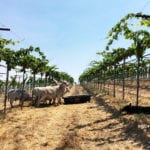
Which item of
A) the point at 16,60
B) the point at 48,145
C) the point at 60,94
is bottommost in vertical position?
the point at 48,145

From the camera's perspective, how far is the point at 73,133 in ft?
40.7

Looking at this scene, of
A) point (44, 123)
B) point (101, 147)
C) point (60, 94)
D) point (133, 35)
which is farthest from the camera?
point (60, 94)

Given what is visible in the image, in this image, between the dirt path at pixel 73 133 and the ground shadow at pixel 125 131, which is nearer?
the dirt path at pixel 73 133

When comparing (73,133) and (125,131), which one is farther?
(125,131)

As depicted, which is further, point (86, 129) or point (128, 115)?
point (128, 115)

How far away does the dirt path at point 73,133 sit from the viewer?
1057 centimetres

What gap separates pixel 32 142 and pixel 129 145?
289 centimetres

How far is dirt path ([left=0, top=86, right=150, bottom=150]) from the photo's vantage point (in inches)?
416

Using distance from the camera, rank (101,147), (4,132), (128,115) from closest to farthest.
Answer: (101,147) < (4,132) < (128,115)

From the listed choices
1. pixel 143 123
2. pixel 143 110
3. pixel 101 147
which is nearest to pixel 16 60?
pixel 143 110

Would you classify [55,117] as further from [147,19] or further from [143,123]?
[147,19]

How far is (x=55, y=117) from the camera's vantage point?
17172 mm

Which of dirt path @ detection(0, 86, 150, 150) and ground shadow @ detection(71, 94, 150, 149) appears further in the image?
ground shadow @ detection(71, 94, 150, 149)

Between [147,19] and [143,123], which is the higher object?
[147,19]
